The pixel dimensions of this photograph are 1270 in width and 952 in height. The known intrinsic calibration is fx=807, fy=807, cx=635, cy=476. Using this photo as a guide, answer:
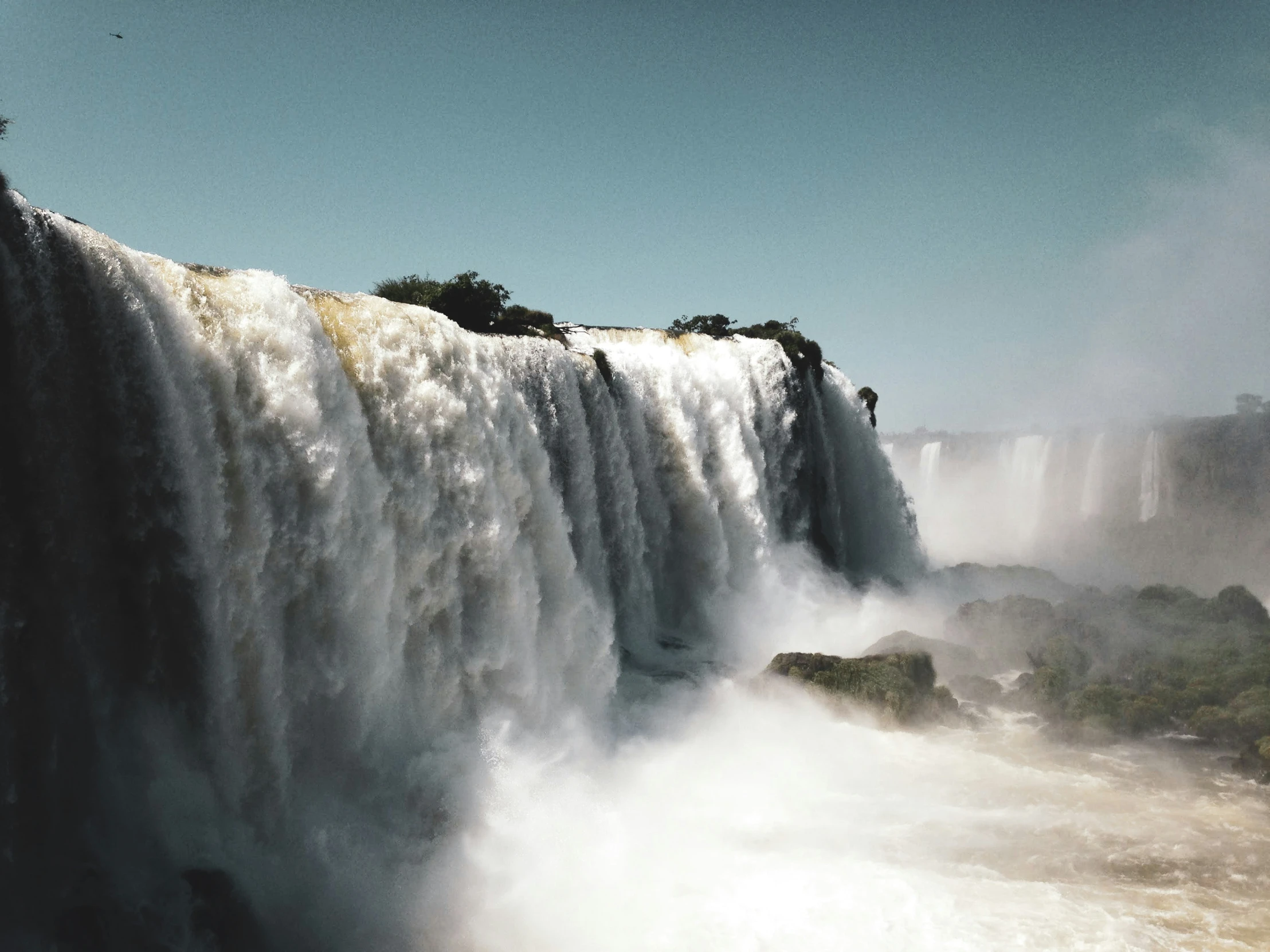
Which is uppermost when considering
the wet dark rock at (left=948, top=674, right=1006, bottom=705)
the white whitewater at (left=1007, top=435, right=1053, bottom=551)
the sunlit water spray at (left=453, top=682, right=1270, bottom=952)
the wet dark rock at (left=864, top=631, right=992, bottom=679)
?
the white whitewater at (left=1007, top=435, right=1053, bottom=551)

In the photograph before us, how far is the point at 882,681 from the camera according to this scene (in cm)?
1600

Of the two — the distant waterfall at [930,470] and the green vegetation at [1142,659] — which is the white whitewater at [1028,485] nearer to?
the distant waterfall at [930,470]

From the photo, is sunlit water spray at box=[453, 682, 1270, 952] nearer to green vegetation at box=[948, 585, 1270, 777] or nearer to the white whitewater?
green vegetation at box=[948, 585, 1270, 777]

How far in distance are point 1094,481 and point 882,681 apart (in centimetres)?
2966

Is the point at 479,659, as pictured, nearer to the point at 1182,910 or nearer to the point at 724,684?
the point at 724,684

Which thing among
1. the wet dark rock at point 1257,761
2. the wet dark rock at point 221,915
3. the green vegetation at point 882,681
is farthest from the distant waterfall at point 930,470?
the wet dark rock at point 221,915

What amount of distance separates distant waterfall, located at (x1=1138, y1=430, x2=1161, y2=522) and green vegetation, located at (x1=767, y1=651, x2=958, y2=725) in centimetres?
2685

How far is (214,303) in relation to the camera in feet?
31.5

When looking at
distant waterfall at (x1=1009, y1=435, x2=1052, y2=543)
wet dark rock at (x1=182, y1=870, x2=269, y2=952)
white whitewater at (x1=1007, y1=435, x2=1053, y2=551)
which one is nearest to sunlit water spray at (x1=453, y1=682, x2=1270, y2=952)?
wet dark rock at (x1=182, y1=870, x2=269, y2=952)

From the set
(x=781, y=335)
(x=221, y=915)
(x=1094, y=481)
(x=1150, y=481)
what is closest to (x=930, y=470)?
(x=1094, y=481)

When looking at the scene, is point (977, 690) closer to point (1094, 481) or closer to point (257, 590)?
point (257, 590)

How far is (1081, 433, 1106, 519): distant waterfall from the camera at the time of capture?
129 ft

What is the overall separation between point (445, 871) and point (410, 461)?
221 inches

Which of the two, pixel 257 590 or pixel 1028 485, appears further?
pixel 1028 485
